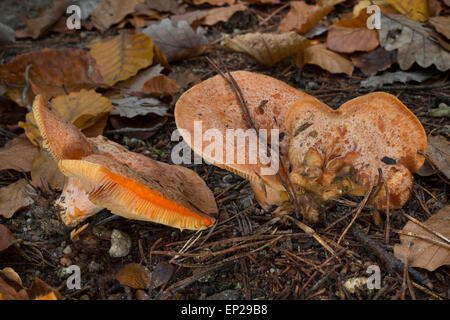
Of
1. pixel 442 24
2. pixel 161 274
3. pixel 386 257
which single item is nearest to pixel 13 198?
pixel 161 274

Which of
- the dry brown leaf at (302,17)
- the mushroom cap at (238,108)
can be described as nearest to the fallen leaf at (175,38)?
the dry brown leaf at (302,17)

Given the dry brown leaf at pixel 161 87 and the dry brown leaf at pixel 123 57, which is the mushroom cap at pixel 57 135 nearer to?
the dry brown leaf at pixel 161 87

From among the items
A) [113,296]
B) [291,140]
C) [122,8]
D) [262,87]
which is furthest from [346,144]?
[122,8]

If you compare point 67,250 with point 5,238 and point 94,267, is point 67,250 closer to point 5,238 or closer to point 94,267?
point 94,267

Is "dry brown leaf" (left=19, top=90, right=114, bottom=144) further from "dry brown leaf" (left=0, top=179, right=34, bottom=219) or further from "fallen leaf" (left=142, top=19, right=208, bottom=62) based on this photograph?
"fallen leaf" (left=142, top=19, right=208, bottom=62)

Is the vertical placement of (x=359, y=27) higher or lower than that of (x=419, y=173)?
higher

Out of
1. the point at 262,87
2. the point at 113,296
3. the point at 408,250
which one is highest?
the point at 262,87
